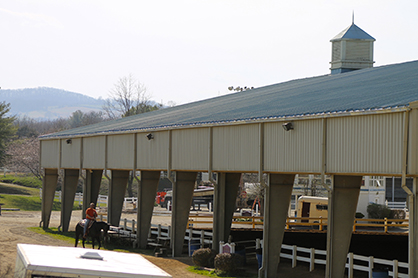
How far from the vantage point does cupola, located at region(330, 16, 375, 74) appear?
35.2 meters

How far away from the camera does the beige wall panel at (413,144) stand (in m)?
14.1

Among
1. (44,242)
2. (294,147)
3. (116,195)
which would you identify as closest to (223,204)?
(294,147)

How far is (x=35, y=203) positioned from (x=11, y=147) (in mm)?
23145

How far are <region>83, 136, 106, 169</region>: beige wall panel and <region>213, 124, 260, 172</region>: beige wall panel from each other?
1010 centimetres

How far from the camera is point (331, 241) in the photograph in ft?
56.4

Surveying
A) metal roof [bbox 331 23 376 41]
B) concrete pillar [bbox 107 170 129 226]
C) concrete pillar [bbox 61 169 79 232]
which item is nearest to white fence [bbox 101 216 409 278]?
concrete pillar [bbox 107 170 129 226]

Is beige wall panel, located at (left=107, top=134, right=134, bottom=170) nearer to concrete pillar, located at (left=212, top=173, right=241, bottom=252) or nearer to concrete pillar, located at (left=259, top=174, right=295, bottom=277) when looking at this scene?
concrete pillar, located at (left=212, top=173, right=241, bottom=252)

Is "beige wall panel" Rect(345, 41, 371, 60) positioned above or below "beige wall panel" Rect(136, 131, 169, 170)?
above

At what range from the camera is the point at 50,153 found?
37.0m

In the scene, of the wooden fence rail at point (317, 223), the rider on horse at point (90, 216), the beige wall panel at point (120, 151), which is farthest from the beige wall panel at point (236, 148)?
the wooden fence rail at point (317, 223)

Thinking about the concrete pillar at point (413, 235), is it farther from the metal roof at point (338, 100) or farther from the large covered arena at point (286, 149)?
the metal roof at point (338, 100)

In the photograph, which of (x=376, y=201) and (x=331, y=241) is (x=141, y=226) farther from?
(x=376, y=201)

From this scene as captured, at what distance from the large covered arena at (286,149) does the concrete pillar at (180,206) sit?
0.14 ft

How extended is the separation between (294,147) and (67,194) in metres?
21.9
